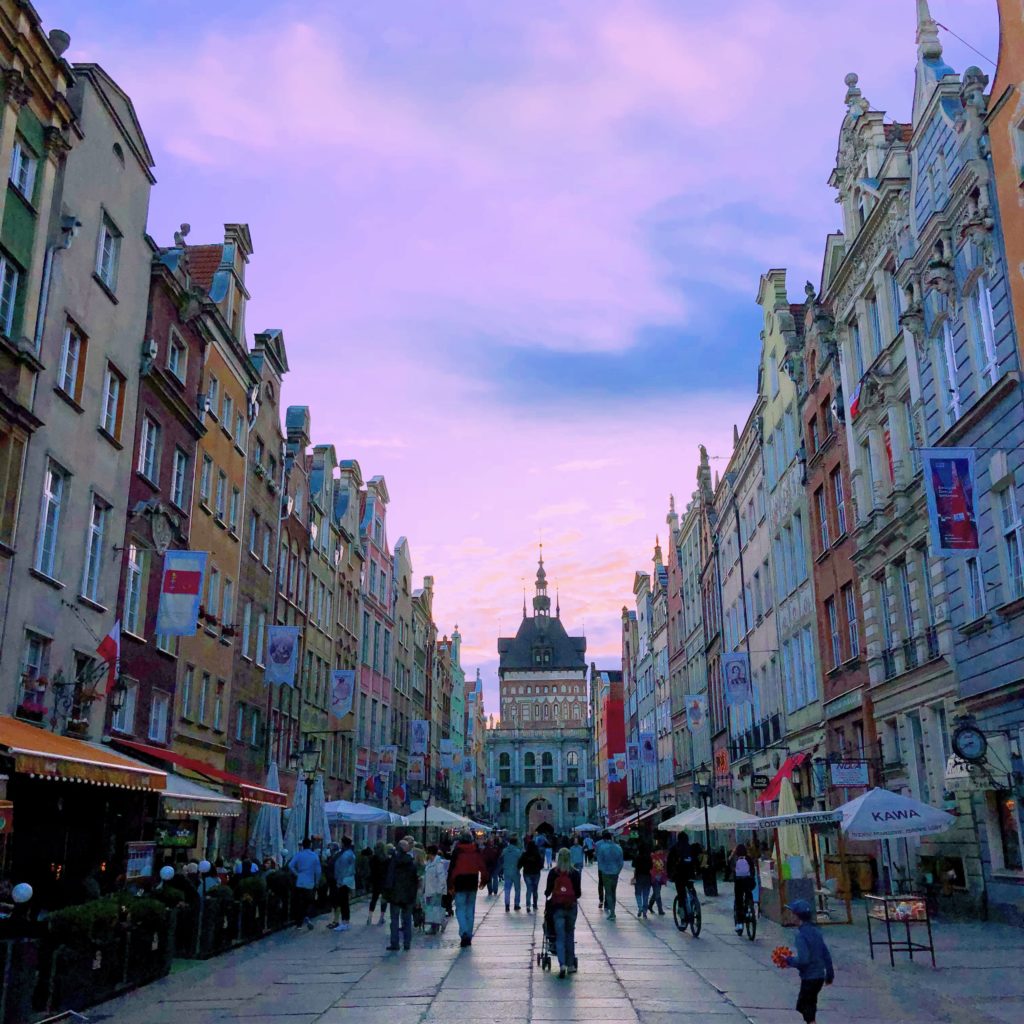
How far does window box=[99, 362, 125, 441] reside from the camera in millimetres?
23750

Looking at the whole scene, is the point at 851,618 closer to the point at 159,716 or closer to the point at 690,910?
the point at 690,910

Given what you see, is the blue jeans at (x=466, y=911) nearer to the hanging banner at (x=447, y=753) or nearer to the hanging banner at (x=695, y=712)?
the hanging banner at (x=695, y=712)

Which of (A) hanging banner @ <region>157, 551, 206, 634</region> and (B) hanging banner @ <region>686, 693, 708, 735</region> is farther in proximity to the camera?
(B) hanging banner @ <region>686, 693, 708, 735</region>

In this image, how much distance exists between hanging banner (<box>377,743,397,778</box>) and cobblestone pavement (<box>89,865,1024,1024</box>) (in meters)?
34.5

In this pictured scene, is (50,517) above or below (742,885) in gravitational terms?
above

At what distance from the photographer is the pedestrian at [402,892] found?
1798cm

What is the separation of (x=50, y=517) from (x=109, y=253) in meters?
6.69

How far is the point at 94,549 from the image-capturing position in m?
23.1

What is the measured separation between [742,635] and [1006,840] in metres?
25.5

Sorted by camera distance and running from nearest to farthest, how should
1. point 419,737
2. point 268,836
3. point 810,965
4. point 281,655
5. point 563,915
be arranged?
point 810,965, point 563,915, point 268,836, point 281,655, point 419,737

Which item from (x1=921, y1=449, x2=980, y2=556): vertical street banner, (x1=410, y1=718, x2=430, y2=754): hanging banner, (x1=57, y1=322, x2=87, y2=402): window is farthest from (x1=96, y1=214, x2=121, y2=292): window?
(x1=410, y1=718, x2=430, y2=754): hanging banner

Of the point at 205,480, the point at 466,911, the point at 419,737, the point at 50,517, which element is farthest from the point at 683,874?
the point at 419,737

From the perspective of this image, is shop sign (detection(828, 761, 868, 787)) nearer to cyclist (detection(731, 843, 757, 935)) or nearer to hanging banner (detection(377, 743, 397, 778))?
cyclist (detection(731, 843, 757, 935))

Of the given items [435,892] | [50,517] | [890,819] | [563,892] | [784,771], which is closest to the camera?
[563,892]
